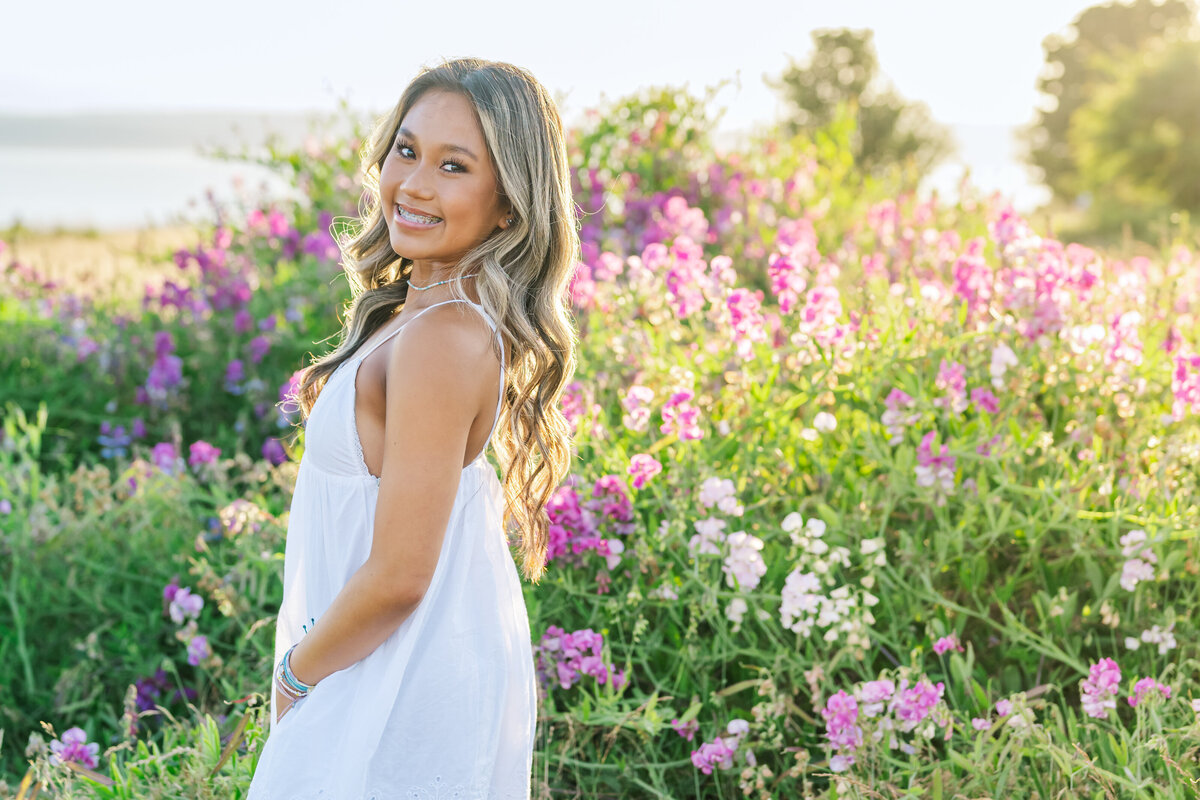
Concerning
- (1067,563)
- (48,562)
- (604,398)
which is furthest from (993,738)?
(48,562)

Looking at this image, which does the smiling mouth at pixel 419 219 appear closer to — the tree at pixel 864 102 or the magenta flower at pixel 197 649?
the magenta flower at pixel 197 649

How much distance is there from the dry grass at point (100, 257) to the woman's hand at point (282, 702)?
4998 millimetres

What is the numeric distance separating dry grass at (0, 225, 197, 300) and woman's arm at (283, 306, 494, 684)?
203 inches

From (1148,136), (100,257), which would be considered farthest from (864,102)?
(100,257)

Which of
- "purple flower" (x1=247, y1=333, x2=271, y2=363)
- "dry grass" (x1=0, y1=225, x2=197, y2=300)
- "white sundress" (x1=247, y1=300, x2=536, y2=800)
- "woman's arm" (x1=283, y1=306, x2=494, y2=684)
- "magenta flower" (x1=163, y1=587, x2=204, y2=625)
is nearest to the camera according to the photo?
"woman's arm" (x1=283, y1=306, x2=494, y2=684)

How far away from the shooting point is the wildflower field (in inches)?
99.4

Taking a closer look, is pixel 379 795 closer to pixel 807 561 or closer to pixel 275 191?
pixel 807 561

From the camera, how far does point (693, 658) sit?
A: 2789 mm

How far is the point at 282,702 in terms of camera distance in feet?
5.99

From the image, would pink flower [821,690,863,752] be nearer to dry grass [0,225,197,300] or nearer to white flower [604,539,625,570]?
white flower [604,539,625,570]

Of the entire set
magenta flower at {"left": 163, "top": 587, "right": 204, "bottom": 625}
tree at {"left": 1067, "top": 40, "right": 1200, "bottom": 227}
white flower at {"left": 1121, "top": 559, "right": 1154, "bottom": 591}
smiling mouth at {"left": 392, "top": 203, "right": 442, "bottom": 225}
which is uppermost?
tree at {"left": 1067, "top": 40, "right": 1200, "bottom": 227}

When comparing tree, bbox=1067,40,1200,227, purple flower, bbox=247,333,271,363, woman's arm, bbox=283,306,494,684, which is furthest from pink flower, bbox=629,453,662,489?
tree, bbox=1067,40,1200,227

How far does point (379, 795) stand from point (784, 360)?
2.30 metres

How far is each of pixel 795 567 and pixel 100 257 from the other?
17052mm
